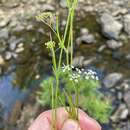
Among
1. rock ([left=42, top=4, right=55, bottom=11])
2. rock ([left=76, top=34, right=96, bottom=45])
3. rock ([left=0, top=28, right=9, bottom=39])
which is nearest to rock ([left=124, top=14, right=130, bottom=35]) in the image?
rock ([left=76, top=34, right=96, bottom=45])

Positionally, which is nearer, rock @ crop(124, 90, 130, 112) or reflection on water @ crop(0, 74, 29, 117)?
rock @ crop(124, 90, 130, 112)

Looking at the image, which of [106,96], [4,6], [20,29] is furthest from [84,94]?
[4,6]

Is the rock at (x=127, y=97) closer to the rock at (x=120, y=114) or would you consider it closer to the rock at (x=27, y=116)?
the rock at (x=120, y=114)

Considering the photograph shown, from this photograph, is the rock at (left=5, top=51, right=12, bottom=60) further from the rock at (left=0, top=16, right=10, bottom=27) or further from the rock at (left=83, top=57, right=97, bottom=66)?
the rock at (left=83, top=57, right=97, bottom=66)

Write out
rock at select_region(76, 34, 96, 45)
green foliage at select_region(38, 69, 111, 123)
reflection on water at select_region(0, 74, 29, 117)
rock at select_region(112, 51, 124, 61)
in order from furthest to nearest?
rock at select_region(76, 34, 96, 45), rock at select_region(112, 51, 124, 61), reflection on water at select_region(0, 74, 29, 117), green foliage at select_region(38, 69, 111, 123)

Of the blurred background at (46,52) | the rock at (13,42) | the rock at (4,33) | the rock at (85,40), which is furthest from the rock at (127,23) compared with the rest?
the rock at (4,33)

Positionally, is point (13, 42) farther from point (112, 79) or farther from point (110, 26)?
point (112, 79)

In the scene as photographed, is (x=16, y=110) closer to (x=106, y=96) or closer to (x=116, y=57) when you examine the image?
(x=106, y=96)
